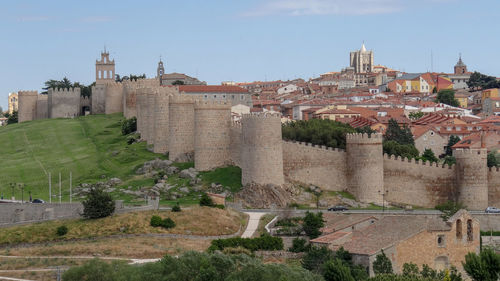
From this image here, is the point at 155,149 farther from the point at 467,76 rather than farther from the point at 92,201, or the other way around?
the point at 467,76

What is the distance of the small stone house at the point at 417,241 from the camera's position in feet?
158

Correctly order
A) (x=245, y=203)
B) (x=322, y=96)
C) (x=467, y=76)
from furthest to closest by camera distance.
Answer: (x=467, y=76) < (x=322, y=96) < (x=245, y=203)

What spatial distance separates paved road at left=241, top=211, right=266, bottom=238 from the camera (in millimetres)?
55375

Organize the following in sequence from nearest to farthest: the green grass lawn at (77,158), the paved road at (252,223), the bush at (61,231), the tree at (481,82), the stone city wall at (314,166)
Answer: the bush at (61,231)
the paved road at (252,223)
the stone city wall at (314,166)
the green grass lawn at (77,158)
the tree at (481,82)

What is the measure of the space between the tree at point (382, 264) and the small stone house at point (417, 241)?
35 cm

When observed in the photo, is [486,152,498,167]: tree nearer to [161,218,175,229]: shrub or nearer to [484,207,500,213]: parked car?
[484,207,500,213]: parked car

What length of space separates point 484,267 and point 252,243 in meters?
12.8

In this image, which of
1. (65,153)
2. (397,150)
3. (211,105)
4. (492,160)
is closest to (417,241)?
(211,105)

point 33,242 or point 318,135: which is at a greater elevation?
point 318,135

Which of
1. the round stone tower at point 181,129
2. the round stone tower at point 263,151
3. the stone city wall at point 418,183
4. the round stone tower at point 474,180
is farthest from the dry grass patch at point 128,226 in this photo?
the round stone tower at point 474,180

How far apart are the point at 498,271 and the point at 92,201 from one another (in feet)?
74.9

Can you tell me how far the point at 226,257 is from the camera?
43.7m

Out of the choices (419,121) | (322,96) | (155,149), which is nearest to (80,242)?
(155,149)

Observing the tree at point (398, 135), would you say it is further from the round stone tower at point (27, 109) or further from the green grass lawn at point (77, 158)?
the round stone tower at point (27, 109)
